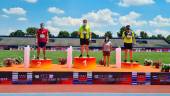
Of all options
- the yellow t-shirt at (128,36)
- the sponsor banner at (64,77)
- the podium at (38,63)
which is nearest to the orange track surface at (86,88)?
the sponsor banner at (64,77)

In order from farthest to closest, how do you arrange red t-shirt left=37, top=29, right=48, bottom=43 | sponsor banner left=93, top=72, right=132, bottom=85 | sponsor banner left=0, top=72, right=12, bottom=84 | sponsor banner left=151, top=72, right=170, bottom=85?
red t-shirt left=37, top=29, right=48, bottom=43 → sponsor banner left=151, top=72, right=170, bottom=85 → sponsor banner left=93, top=72, right=132, bottom=85 → sponsor banner left=0, top=72, right=12, bottom=84

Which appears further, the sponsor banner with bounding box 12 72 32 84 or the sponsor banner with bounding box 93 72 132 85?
the sponsor banner with bounding box 93 72 132 85

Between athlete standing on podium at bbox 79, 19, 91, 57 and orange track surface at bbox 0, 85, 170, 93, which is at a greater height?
athlete standing on podium at bbox 79, 19, 91, 57

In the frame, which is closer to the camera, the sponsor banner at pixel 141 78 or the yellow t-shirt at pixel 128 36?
the sponsor banner at pixel 141 78

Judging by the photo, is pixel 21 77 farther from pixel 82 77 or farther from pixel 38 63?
pixel 38 63

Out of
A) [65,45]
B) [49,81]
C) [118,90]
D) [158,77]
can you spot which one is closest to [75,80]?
[49,81]

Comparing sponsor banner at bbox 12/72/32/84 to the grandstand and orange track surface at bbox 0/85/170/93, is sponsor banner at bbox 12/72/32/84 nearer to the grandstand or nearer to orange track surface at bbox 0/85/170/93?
orange track surface at bbox 0/85/170/93

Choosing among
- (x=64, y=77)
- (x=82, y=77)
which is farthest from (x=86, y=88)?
(x=64, y=77)

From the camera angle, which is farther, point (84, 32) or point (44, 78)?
point (84, 32)

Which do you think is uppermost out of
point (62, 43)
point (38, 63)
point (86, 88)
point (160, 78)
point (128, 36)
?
point (62, 43)

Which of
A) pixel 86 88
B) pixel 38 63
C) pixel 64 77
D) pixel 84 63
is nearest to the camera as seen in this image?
pixel 86 88

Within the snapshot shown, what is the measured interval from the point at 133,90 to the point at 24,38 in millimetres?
71764

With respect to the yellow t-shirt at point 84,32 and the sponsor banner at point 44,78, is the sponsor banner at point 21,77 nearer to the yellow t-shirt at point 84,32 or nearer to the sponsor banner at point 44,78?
the sponsor banner at point 44,78

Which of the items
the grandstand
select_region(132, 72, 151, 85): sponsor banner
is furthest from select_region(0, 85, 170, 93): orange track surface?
the grandstand
